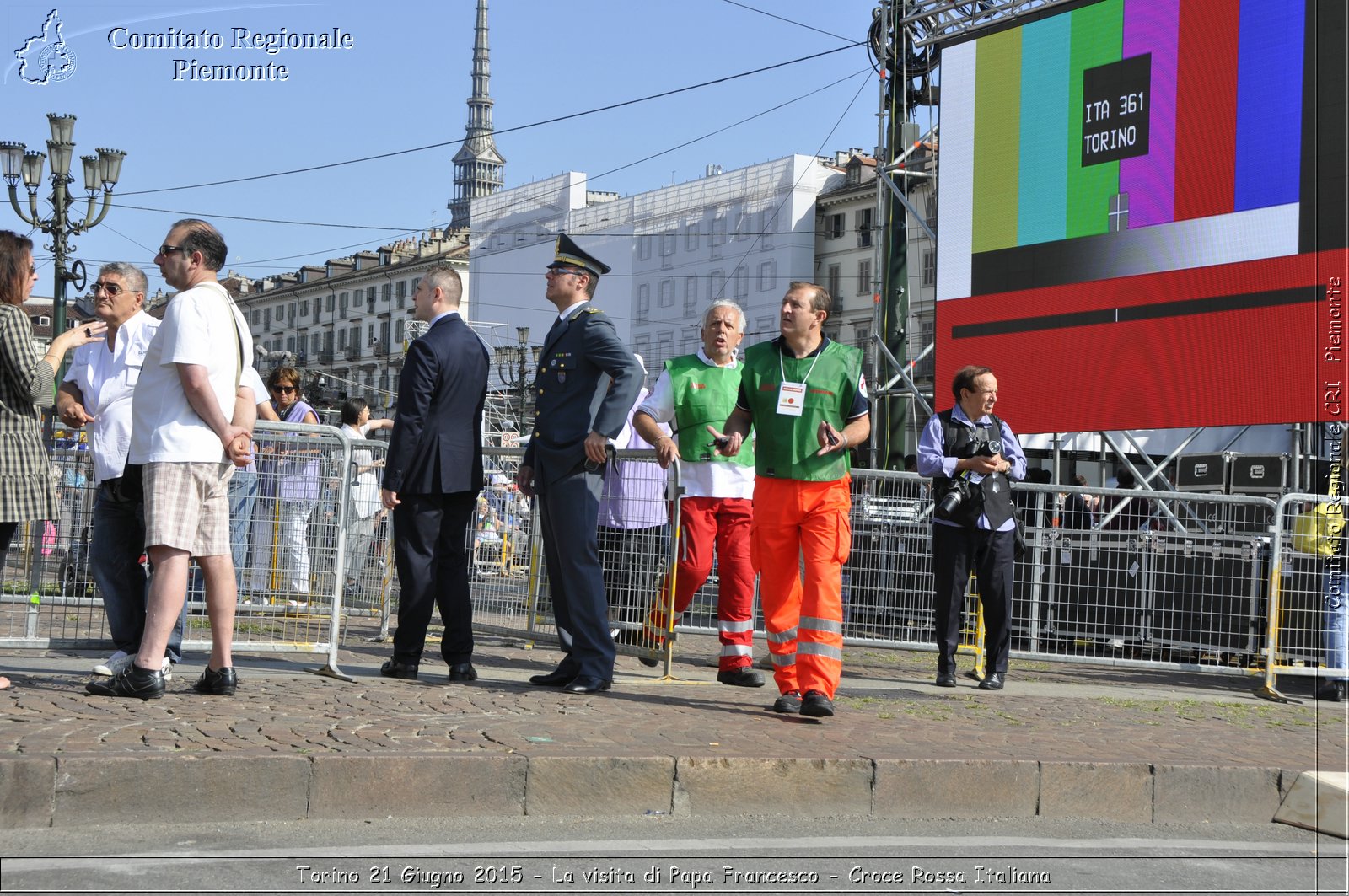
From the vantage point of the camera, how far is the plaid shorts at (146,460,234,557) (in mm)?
5980

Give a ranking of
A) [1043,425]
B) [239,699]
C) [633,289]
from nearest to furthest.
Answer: [239,699], [1043,425], [633,289]

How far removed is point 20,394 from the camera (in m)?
6.38

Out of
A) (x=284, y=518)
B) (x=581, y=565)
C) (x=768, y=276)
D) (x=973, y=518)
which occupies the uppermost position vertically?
(x=768, y=276)

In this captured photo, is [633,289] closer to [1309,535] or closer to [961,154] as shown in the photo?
[961,154]

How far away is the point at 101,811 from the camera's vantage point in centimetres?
461

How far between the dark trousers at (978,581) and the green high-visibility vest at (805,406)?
6.67 ft

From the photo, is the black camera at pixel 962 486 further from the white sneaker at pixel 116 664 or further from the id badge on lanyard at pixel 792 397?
the white sneaker at pixel 116 664

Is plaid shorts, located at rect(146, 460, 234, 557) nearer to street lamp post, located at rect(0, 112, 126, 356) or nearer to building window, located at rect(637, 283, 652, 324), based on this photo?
street lamp post, located at rect(0, 112, 126, 356)

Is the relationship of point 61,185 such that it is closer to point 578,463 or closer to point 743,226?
point 578,463

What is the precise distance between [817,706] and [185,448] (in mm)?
2844

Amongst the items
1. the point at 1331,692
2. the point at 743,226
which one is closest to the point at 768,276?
the point at 743,226

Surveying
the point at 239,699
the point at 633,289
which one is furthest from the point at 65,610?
the point at 633,289

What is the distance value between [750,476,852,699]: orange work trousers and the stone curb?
1048 millimetres

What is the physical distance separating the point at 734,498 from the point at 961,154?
12119 mm
